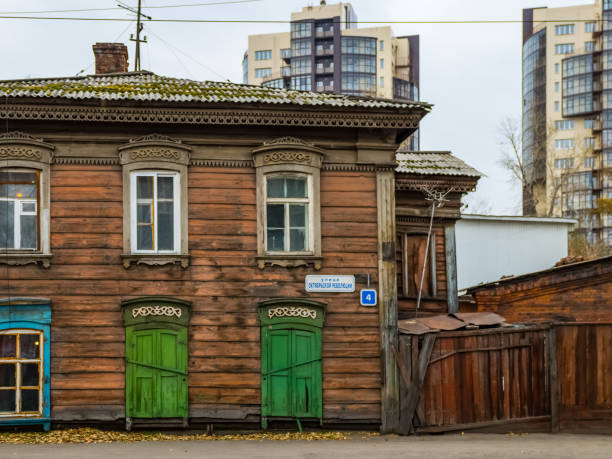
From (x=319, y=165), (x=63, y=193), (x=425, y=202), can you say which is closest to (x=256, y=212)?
(x=319, y=165)

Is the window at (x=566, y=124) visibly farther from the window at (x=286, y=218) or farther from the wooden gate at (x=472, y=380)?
the window at (x=286, y=218)

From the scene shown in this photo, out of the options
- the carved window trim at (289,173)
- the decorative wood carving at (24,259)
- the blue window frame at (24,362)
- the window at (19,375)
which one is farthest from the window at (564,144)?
the window at (19,375)

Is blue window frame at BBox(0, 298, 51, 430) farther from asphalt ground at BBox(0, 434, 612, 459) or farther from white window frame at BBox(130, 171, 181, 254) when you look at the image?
white window frame at BBox(130, 171, 181, 254)

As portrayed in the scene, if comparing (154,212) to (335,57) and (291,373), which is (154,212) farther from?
(335,57)

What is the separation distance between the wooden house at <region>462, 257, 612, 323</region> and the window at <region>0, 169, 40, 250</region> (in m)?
10.7

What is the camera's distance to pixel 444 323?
1410 cm

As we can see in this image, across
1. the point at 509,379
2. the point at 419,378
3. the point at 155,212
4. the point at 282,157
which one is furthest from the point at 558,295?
the point at 155,212

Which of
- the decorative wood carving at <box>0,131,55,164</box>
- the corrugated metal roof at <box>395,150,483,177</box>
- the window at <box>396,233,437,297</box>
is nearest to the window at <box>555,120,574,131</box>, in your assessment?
A: the corrugated metal roof at <box>395,150,483,177</box>

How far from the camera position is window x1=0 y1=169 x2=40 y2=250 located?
13352mm

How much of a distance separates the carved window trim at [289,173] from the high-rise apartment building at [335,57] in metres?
71.3

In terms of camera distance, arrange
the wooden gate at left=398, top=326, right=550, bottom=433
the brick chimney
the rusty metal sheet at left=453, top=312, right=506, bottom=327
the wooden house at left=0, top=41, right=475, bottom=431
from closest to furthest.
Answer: the wooden house at left=0, top=41, right=475, bottom=431 < the wooden gate at left=398, top=326, right=550, bottom=433 < the rusty metal sheet at left=453, top=312, right=506, bottom=327 < the brick chimney

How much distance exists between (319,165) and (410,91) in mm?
80531

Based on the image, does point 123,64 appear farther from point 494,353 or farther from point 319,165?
point 494,353

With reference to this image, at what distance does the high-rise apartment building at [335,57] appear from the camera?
286 feet
